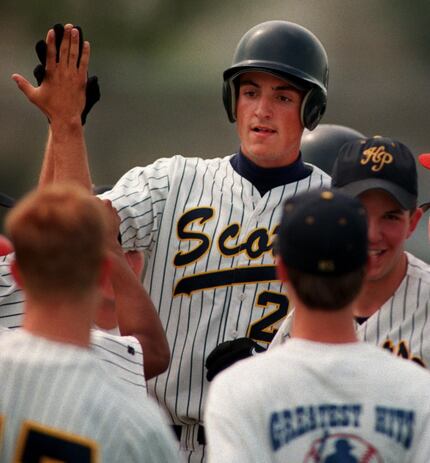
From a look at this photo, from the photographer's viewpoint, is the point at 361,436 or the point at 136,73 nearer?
the point at 361,436

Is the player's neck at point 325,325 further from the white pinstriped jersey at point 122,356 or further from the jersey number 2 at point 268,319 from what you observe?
the jersey number 2 at point 268,319

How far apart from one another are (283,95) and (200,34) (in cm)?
869

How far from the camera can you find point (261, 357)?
325cm

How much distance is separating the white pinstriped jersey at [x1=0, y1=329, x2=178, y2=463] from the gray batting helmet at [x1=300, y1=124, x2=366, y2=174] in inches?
145

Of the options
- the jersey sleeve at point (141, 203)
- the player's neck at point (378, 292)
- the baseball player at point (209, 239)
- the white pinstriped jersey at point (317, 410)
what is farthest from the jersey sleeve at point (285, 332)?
the white pinstriped jersey at point (317, 410)

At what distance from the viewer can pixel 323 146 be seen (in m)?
6.76

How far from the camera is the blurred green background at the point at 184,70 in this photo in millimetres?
13188

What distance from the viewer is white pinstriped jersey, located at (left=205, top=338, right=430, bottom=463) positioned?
3.15m

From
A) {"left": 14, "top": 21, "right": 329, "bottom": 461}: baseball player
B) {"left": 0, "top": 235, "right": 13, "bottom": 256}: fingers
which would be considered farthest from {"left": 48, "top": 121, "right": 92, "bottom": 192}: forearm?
{"left": 0, "top": 235, "right": 13, "bottom": 256}: fingers

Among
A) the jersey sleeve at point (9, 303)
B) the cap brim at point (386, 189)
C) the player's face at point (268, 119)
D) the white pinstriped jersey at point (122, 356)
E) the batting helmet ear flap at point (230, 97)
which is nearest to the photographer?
the white pinstriped jersey at point (122, 356)

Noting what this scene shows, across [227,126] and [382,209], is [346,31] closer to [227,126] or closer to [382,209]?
[227,126]

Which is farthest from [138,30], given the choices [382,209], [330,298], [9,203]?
[330,298]

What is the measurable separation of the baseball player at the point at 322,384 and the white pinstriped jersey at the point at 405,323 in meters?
0.86

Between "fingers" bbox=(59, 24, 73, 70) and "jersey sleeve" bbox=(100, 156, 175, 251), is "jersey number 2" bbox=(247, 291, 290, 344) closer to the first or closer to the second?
"jersey sleeve" bbox=(100, 156, 175, 251)
